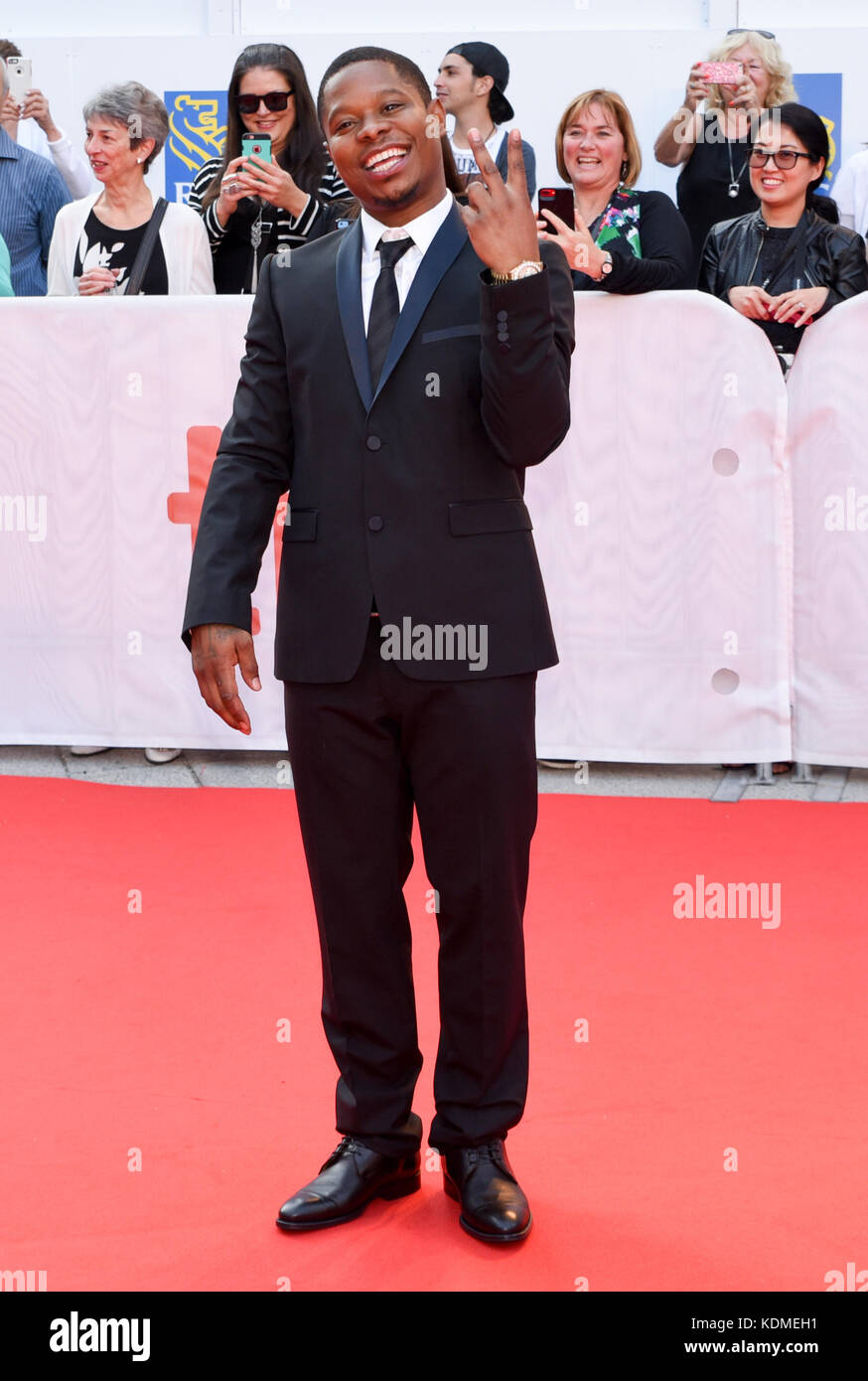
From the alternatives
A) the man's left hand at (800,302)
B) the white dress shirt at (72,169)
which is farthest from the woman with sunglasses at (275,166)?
the white dress shirt at (72,169)

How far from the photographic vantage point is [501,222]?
7.77ft

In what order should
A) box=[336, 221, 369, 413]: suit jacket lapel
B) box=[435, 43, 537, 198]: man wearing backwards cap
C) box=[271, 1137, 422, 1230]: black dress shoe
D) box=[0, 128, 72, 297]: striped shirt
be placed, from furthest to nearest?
box=[0, 128, 72, 297]: striped shirt < box=[435, 43, 537, 198]: man wearing backwards cap < box=[271, 1137, 422, 1230]: black dress shoe < box=[336, 221, 369, 413]: suit jacket lapel

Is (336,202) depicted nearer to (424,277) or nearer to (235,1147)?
A: (424,277)

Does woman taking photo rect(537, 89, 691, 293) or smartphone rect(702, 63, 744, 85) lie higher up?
smartphone rect(702, 63, 744, 85)

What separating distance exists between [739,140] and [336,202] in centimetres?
166

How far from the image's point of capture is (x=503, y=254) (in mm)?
2363

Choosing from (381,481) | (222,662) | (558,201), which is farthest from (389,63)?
(558,201)

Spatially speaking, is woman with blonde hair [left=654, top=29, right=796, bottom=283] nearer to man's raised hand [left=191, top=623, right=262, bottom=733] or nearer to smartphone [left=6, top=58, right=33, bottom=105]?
smartphone [left=6, top=58, right=33, bottom=105]

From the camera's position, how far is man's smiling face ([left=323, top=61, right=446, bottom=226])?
2520 millimetres

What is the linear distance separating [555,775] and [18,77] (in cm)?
386

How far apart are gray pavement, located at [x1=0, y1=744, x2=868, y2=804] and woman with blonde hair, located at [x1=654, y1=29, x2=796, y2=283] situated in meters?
1.76

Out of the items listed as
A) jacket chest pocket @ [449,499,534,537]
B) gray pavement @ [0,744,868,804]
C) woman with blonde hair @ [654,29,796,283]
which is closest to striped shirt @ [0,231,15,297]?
gray pavement @ [0,744,868,804]

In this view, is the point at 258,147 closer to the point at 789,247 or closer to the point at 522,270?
the point at 789,247

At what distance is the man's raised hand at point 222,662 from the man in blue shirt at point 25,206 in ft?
13.7
